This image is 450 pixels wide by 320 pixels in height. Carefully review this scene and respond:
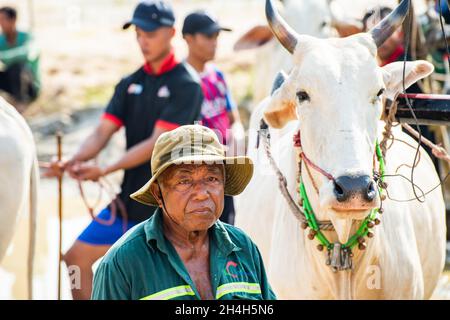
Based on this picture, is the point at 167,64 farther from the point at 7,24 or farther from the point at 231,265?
the point at 7,24

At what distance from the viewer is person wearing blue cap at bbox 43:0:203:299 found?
21.7 ft

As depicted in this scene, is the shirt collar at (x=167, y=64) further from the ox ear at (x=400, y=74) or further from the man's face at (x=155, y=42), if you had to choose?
the ox ear at (x=400, y=74)

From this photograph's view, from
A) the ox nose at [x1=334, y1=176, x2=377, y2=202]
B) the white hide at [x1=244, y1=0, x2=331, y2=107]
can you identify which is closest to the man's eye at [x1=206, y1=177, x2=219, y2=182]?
the ox nose at [x1=334, y1=176, x2=377, y2=202]

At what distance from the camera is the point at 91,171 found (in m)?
6.71

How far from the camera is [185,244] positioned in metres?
3.75

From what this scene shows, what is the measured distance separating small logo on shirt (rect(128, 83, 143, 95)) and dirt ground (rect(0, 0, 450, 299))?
6.22 ft

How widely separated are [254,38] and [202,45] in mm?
961

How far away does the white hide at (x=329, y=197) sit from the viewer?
4.64m

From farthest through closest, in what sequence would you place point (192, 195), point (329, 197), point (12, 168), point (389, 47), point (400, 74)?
point (389, 47)
point (12, 168)
point (400, 74)
point (329, 197)
point (192, 195)

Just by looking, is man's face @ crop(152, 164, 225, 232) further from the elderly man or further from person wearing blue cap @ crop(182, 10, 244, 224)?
person wearing blue cap @ crop(182, 10, 244, 224)

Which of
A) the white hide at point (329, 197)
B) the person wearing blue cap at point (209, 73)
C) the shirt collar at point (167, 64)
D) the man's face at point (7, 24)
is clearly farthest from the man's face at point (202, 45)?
the man's face at point (7, 24)

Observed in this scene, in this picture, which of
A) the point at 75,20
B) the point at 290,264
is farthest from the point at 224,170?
the point at 75,20

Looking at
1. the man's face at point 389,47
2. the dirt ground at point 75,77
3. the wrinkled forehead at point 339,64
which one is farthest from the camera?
the dirt ground at point 75,77

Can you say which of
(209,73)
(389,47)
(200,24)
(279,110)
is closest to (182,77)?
(209,73)
